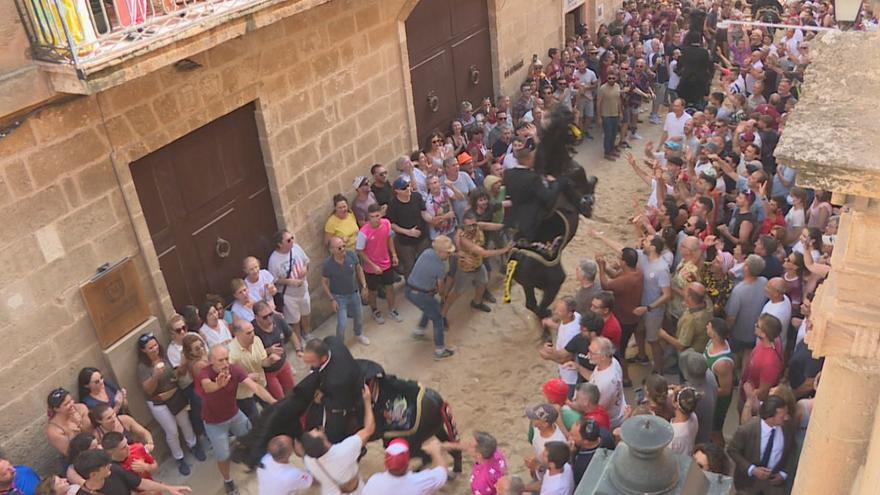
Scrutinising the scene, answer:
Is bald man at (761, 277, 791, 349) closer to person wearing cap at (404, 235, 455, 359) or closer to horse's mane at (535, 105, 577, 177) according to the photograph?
horse's mane at (535, 105, 577, 177)

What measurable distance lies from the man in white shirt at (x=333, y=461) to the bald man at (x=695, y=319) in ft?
9.29

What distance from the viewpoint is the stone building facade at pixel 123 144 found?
6031 mm

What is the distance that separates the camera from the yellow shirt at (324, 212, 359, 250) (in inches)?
350

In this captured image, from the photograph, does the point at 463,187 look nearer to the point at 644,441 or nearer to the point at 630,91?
the point at 630,91

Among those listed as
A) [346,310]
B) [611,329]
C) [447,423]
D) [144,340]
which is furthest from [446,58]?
[447,423]

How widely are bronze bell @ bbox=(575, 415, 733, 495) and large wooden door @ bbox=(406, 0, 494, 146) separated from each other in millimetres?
7783

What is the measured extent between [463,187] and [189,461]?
444cm

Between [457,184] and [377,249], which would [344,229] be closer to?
[377,249]

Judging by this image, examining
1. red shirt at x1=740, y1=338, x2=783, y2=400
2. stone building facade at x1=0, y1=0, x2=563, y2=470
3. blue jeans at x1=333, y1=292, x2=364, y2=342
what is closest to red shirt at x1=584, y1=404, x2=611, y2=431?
red shirt at x1=740, y1=338, x2=783, y2=400

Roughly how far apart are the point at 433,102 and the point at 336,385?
6.00m

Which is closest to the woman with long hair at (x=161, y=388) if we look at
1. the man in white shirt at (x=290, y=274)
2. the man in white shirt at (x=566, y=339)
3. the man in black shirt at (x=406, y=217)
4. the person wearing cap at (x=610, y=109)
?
the man in white shirt at (x=290, y=274)

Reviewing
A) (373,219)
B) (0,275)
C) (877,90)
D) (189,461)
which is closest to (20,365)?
(0,275)

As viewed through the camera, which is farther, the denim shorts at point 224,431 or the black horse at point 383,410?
the denim shorts at point 224,431

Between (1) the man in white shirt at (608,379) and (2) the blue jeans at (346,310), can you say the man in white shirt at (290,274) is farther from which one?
(1) the man in white shirt at (608,379)
